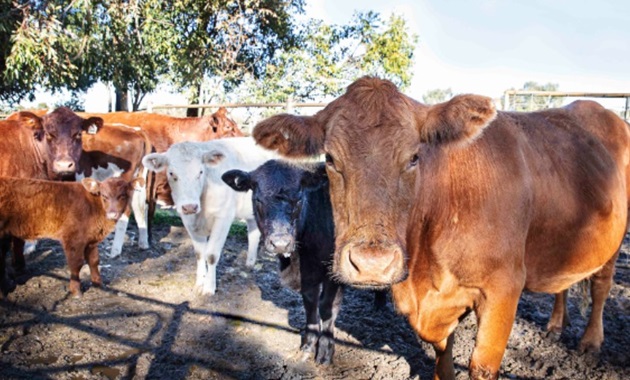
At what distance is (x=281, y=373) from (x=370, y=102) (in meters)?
2.40

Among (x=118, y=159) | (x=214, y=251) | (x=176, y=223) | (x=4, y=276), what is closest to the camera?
(x=4, y=276)

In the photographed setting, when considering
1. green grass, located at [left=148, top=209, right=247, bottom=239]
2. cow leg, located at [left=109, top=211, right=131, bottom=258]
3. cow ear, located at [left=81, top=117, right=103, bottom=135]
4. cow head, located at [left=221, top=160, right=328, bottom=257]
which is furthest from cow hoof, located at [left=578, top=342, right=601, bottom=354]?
cow ear, located at [left=81, top=117, right=103, bottom=135]

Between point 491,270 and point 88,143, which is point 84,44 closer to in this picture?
point 88,143

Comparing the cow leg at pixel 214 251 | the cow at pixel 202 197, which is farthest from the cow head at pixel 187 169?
the cow leg at pixel 214 251

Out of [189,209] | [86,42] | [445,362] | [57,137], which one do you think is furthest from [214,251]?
[86,42]

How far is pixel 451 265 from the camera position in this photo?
260cm

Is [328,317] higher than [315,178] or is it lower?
lower

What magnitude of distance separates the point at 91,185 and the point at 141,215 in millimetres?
1842

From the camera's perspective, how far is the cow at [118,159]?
7328 millimetres

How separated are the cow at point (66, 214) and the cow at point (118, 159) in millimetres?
1693

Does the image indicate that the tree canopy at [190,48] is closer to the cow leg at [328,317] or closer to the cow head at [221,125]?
the cow head at [221,125]

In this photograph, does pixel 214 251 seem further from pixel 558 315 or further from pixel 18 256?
pixel 558 315

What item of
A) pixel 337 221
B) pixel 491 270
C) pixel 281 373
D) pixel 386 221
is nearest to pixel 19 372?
pixel 281 373

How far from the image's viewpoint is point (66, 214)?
5.31 meters
